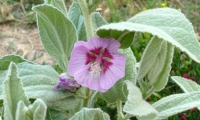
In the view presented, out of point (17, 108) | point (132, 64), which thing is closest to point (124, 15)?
point (132, 64)

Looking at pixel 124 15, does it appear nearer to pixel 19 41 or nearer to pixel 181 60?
pixel 19 41

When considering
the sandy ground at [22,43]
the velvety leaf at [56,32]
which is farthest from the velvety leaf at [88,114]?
the sandy ground at [22,43]

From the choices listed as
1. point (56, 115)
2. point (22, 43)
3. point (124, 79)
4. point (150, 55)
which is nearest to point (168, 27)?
point (150, 55)

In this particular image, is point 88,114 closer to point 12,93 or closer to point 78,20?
point 12,93

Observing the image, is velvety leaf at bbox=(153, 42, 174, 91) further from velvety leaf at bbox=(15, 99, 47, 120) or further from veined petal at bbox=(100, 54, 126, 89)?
velvety leaf at bbox=(15, 99, 47, 120)

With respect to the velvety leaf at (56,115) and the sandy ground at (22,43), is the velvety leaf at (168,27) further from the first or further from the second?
the sandy ground at (22,43)

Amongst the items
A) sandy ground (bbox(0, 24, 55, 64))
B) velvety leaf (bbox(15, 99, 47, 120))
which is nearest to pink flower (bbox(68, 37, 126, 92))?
velvety leaf (bbox(15, 99, 47, 120))
